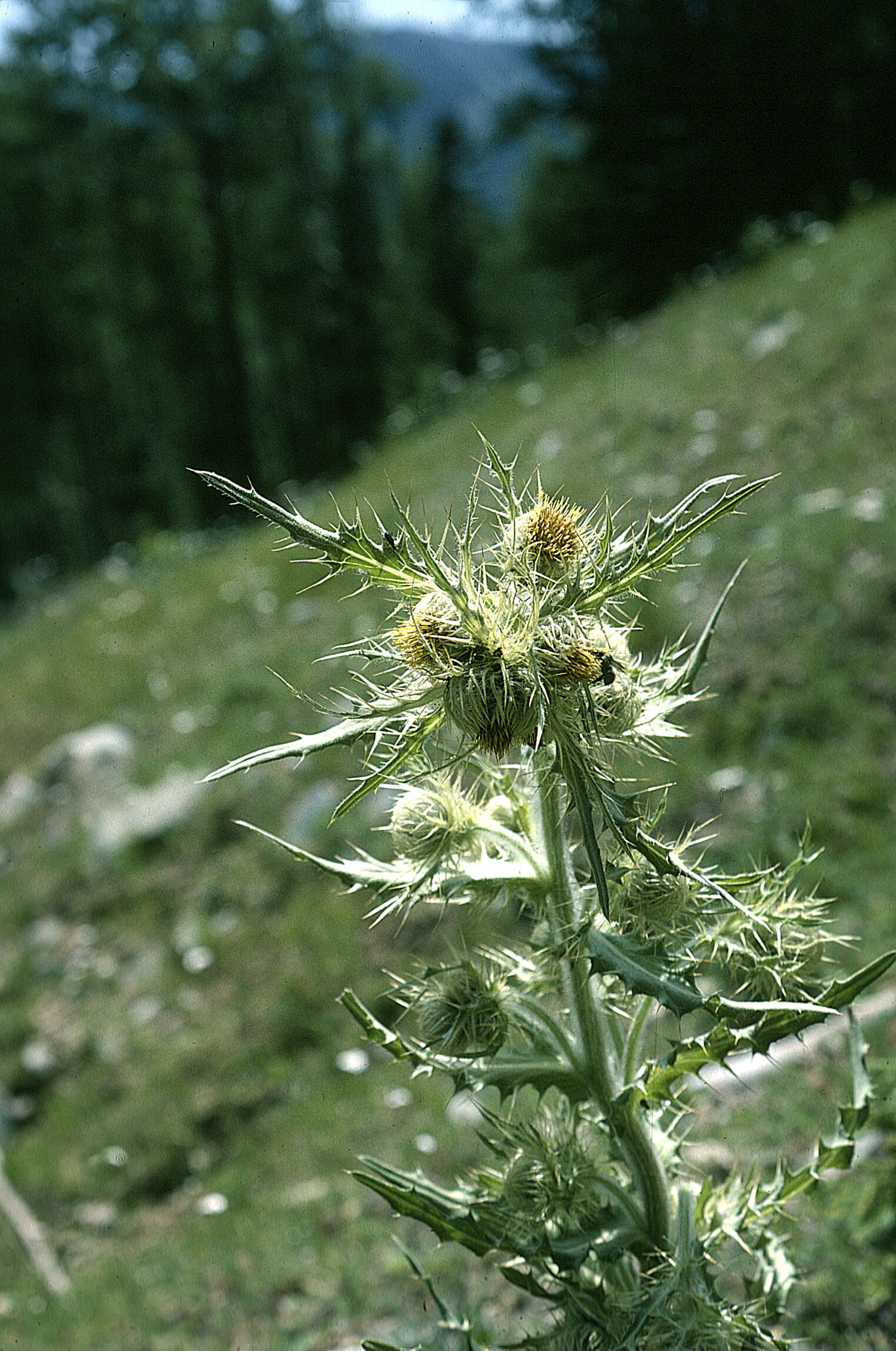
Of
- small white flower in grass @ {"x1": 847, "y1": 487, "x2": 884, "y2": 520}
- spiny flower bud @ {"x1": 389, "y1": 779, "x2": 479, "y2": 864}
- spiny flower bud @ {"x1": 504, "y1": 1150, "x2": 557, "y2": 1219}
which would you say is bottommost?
small white flower in grass @ {"x1": 847, "y1": 487, "x2": 884, "y2": 520}

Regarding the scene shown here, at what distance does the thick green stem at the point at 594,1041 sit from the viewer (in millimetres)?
1620

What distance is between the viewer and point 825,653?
16.7ft

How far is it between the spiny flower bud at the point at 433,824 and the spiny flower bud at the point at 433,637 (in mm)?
246

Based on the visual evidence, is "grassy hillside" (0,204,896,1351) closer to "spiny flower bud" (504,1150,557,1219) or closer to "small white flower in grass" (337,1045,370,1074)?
"small white flower in grass" (337,1045,370,1074)

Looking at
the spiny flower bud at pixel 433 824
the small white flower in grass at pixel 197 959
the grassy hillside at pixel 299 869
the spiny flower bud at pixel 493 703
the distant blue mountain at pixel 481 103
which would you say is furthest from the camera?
the distant blue mountain at pixel 481 103

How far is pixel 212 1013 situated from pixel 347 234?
2023 centimetres

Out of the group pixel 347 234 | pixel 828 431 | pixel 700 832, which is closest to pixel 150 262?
pixel 347 234

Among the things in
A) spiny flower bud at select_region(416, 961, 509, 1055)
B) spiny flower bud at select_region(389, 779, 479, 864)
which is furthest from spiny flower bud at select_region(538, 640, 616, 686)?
spiny flower bud at select_region(416, 961, 509, 1055)

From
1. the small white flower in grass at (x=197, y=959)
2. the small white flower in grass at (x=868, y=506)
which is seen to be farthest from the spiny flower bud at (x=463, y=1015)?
the small white flower in grass at (x=868, y=506)

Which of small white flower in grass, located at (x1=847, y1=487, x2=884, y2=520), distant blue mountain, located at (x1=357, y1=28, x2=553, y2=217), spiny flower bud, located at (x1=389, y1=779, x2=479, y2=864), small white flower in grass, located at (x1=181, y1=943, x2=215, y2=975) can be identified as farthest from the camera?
distant blue mountain, located at (x1=357, y1=28, x2=553, y2=217)

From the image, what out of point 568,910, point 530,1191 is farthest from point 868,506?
point 530,1191

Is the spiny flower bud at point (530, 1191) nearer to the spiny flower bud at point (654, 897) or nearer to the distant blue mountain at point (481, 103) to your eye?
the spiny flower bud at point (654, 897)

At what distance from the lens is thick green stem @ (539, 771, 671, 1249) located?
162 centimetres

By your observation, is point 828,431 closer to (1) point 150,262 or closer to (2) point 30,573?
(1) point 150,262
